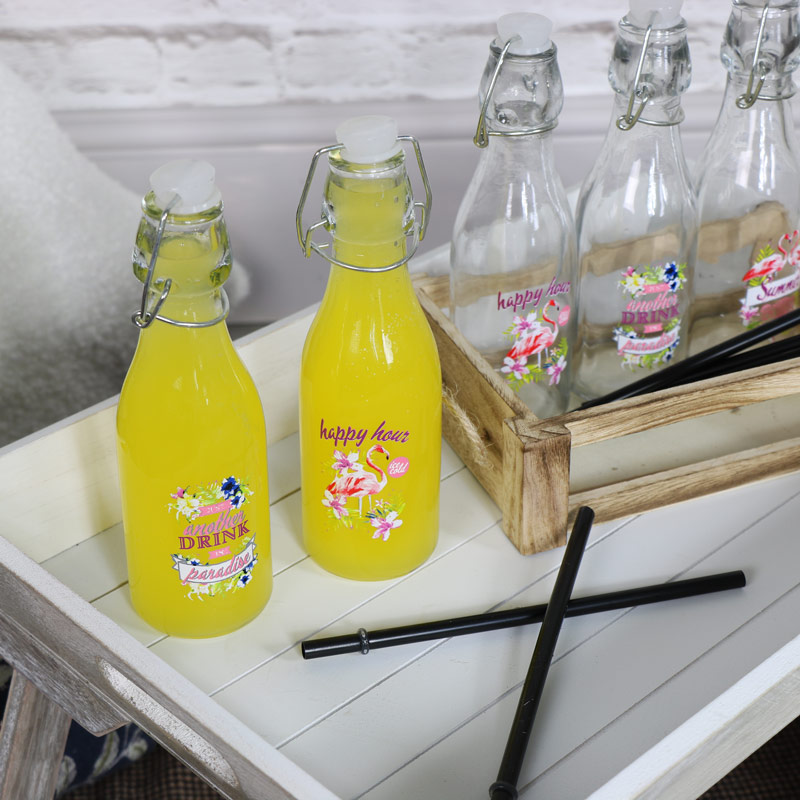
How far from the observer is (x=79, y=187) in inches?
40.1

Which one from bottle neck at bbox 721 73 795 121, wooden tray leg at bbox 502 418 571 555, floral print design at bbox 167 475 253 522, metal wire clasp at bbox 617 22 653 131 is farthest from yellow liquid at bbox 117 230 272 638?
bottle neck at bbox 721 73 795 121

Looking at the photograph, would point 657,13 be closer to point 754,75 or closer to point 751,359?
point 754,75

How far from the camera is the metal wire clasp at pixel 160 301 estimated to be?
45cm

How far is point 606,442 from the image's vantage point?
0.70m

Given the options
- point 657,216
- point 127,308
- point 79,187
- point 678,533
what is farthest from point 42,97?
point 678,533

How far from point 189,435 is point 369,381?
90 millimetres

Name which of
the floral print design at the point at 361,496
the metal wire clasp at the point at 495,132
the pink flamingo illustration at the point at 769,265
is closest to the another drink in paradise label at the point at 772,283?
the pink flamingo illustration at the point at 769,265

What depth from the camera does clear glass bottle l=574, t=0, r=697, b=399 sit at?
0.66 metres

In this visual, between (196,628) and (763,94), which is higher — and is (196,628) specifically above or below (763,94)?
below

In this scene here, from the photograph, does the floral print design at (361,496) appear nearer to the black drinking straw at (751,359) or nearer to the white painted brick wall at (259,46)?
the black drinking straw at (751,359)

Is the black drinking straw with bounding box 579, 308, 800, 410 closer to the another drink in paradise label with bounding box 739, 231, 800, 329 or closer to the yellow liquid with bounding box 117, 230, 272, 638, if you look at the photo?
the another drink in paradise label with bounding box 739, 231, 800, 329

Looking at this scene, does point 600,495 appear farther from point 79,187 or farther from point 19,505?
point 79,187

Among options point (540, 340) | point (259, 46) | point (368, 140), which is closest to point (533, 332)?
point (540, 340)

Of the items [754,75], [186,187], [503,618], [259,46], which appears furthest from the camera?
[259,46]
